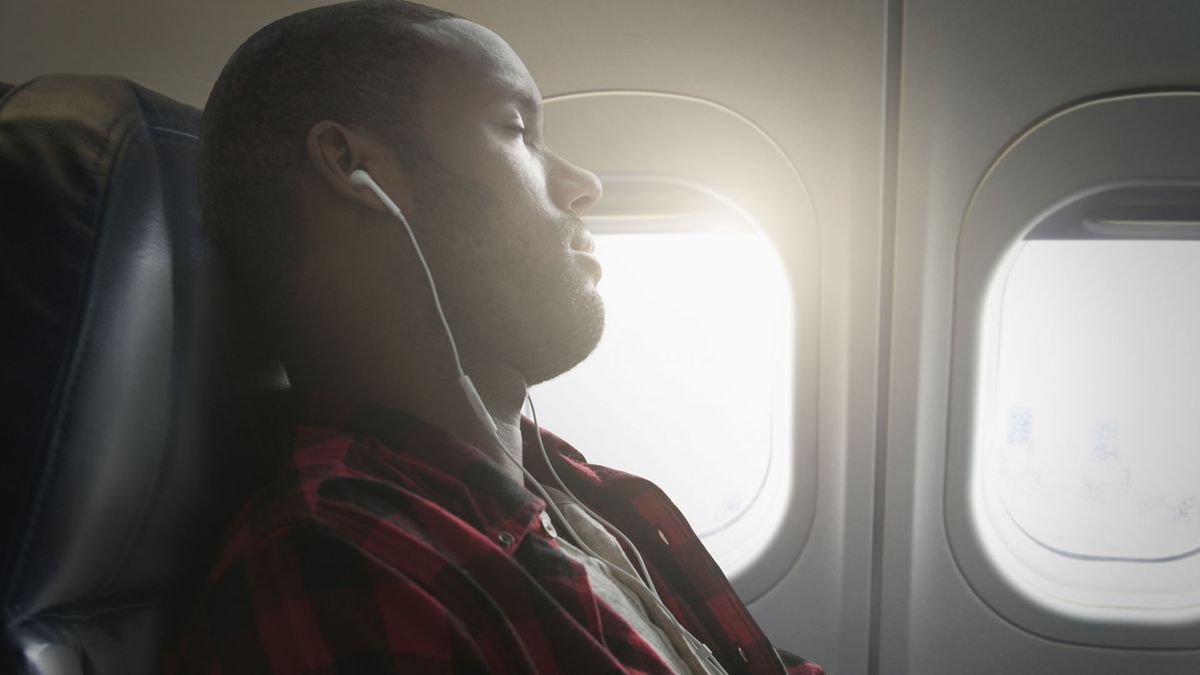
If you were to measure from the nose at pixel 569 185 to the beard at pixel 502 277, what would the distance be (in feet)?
0.11

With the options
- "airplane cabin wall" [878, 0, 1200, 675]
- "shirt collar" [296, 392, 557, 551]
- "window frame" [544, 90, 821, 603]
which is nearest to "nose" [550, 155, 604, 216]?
"shirt collar" [296, 392, 557, 551]

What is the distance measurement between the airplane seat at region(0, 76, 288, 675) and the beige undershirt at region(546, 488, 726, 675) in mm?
432

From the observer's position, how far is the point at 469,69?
3.76ft

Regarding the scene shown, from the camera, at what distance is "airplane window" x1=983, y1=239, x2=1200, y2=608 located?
1897 millimetres

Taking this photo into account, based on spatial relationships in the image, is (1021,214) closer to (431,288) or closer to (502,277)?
(502,277)

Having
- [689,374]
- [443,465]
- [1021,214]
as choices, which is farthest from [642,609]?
[1021,214]

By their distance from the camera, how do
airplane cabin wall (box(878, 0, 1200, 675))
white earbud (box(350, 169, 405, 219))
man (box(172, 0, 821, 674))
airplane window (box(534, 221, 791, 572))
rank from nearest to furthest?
man (box(172, 0, 821, 674)), white earbud (box(350, 169, 405, 219)), airplane cabin wall (box(878, 0, 1200, 675)), airplane window (box(534, 221, 791, 572))

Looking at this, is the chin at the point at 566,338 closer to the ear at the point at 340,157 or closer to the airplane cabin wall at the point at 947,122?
the ear at the point at 340,157

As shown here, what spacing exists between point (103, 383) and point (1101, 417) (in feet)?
6.49

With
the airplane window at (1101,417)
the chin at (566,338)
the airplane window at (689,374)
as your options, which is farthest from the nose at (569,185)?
the airplane window at (1101,417)

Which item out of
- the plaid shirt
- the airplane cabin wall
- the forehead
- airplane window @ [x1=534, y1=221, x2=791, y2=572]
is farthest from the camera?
airplane window @ [x1=534, y1=221, x2=791, y2=572]

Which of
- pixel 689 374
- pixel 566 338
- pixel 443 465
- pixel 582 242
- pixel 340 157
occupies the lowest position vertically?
pixel 689 374

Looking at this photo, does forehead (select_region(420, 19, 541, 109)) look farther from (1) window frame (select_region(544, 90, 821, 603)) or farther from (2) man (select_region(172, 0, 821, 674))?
(1) window frame (select_region(544, 90, 821, 603))

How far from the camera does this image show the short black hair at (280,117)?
3.49 ft
